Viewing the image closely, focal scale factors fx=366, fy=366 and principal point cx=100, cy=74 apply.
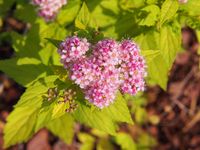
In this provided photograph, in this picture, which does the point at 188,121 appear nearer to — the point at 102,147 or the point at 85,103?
the point at 102,147

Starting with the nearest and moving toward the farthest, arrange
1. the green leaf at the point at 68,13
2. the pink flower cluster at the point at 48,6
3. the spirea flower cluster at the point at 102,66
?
Result: the spirea flower cluster at the point at 102,66
the pink flower cluster at the point at 48,6
the green leaf at the point at 68,13

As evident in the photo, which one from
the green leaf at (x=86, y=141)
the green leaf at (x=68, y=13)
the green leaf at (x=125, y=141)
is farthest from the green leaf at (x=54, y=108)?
the green leaf at (x=125, y=141)

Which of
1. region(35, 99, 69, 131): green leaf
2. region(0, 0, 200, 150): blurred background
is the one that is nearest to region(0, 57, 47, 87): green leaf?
region(35, 99, 69, 131): green leaf

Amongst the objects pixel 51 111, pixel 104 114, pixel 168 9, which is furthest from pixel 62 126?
pixel 168 9

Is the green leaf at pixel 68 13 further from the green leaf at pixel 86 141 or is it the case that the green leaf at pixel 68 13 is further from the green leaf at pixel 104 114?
the green leaf at pixel 86 141

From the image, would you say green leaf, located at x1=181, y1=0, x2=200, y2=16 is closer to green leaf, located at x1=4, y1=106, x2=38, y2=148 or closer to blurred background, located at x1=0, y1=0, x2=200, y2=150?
blurred background, located at x1=0, y1=0, x2=200, y2=150

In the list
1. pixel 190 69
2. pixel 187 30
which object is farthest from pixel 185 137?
pixel 187 30

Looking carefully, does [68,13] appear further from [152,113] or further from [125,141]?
[152,113]
